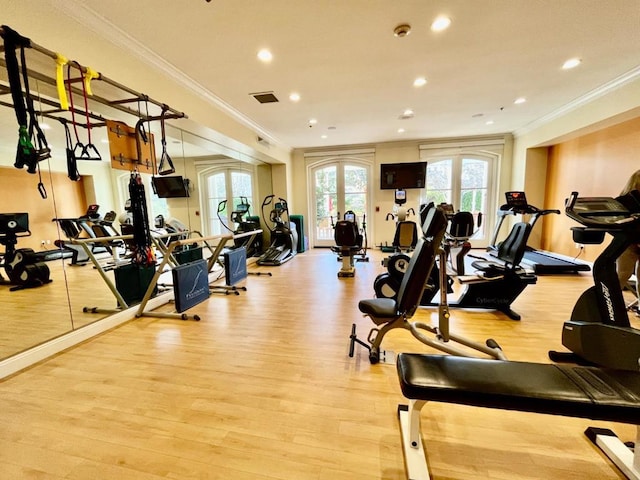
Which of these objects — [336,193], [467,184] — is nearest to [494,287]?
[467,184]

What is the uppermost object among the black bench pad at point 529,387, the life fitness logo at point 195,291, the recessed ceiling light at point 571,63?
the recessed ceiling light at point 571,63

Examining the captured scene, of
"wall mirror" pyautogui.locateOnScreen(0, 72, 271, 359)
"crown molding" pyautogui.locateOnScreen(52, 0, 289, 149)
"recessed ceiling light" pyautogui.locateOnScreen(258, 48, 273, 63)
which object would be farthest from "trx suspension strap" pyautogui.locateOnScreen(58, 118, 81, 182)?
"recessed ceiling light" pyautogui.locateOnScreen(258, 48, 273, 63)

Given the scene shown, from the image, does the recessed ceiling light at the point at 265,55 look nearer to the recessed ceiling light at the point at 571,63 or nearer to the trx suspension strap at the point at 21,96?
the trx suspension strap at the point at 21,96

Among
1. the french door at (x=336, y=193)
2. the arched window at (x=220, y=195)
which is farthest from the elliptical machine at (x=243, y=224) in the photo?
the french door at (x=336, y=193)

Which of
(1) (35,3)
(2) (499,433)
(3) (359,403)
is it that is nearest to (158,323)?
(3) (359,403)

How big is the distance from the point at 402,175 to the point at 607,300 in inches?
243

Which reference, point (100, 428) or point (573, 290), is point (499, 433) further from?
point (573, 290)

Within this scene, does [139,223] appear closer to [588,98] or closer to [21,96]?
[21,96]

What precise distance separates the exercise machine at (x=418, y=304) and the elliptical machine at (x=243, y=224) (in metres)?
4.33

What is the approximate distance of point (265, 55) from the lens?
316cm

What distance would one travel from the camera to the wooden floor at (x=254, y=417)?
4.62 feet

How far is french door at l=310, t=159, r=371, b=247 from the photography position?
27.1 ft

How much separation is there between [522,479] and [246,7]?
12.3 ft

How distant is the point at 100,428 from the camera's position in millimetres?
1677
